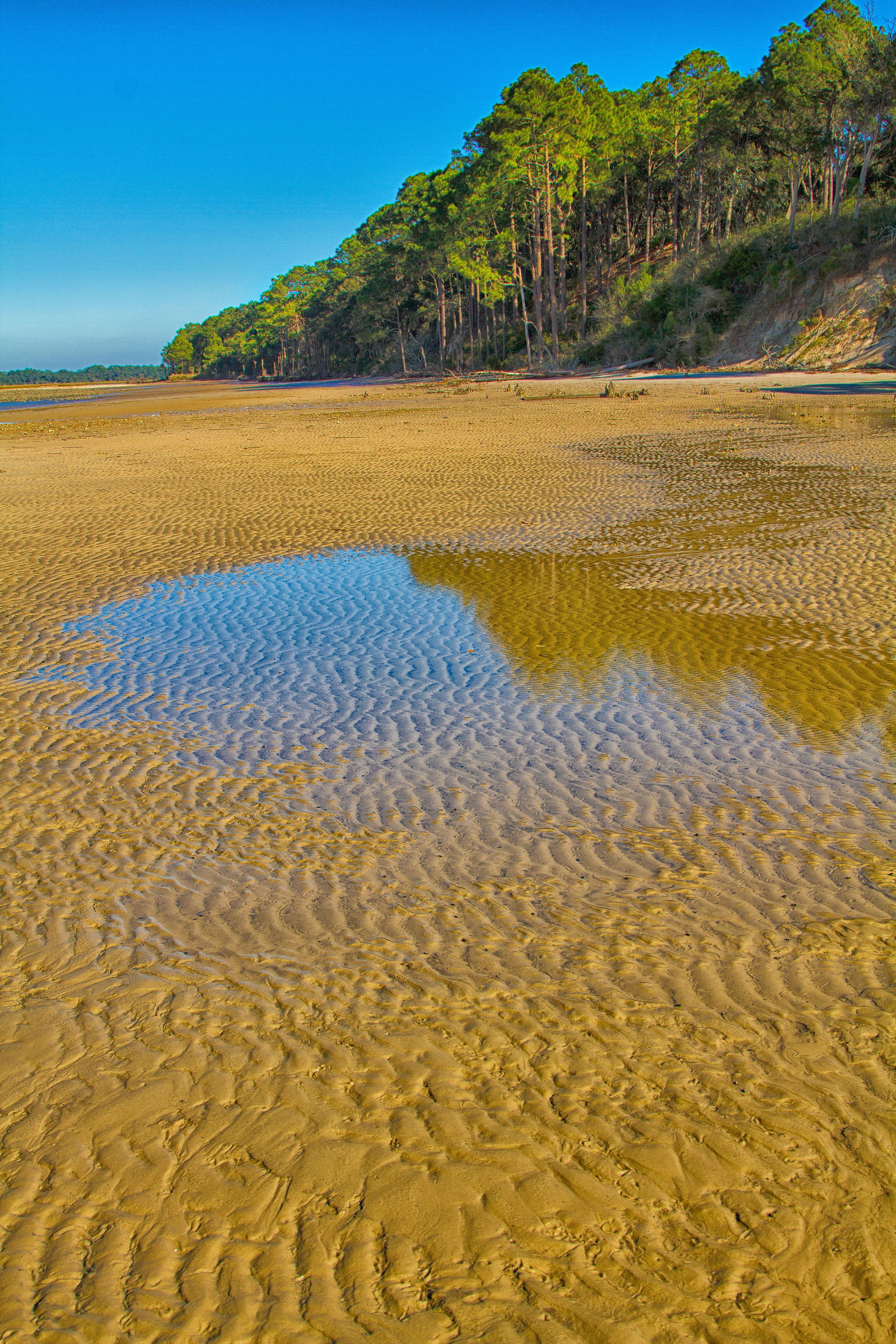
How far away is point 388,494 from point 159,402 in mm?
46437

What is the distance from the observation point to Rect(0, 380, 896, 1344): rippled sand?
8.33ft

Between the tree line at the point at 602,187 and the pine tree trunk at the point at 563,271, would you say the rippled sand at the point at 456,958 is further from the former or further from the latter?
the pine tree trunk at the point at 563,271

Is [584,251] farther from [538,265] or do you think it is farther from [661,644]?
[661,644]

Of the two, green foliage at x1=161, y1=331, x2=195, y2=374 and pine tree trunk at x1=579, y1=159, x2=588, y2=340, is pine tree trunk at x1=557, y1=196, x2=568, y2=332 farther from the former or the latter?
green foliage at x1=161, y1=331, x2=195, y2=374

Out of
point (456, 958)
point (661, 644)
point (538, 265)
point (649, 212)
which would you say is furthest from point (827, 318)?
point (456, 958)

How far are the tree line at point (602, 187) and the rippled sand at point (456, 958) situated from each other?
42.7 meters

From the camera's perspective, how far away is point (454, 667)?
780 cm

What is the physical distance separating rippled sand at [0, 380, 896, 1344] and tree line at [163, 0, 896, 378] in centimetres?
4268

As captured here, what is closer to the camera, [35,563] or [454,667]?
[454,667]

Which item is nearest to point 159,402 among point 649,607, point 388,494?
point 388,494

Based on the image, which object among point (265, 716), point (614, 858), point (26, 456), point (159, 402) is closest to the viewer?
point (614, 858)

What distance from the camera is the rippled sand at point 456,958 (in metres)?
2.54

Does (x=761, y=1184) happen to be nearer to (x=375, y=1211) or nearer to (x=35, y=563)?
(x=375, y=1211)

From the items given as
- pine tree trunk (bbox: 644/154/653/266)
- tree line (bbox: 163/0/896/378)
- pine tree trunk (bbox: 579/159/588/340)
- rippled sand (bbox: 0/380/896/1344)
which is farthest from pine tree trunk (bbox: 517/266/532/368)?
rippled sand (bbox: 0/380/896/1344)
